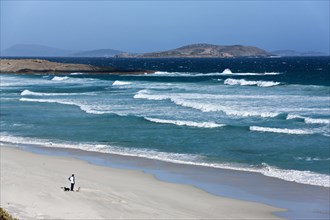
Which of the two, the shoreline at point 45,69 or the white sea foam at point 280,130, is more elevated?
the shoreline at point 45,69

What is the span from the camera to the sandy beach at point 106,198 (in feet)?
39.4

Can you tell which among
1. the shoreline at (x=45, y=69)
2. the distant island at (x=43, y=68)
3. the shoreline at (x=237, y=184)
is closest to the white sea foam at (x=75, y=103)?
the shoreline at (x=237, y=184)

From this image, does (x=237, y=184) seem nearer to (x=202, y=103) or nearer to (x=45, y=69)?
(x=202, y=103)

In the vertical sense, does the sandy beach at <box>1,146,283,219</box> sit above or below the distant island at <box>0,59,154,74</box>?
below

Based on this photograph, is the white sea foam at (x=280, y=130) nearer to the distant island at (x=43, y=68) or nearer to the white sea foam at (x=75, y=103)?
the white sea foam at (x=75, y=103)

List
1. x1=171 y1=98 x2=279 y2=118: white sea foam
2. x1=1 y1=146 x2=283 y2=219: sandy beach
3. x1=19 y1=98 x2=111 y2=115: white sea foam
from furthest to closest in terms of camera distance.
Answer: x1=19 y1=98 x2=111 y2=115: white sea foam, x1=171 y1=98 x2=279 y2=118: white sea foam, x1=1 y1=146 x2=283 y2=219: sandy beach

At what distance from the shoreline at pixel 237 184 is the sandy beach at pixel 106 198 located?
444 mm

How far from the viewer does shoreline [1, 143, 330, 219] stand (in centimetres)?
1340

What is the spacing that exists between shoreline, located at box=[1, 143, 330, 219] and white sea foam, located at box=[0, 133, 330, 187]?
38 centimetres

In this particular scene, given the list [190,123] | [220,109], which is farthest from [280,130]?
[220,109]

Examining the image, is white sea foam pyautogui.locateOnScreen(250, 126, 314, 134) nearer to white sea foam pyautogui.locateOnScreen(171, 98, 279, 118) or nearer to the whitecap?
the whitecap

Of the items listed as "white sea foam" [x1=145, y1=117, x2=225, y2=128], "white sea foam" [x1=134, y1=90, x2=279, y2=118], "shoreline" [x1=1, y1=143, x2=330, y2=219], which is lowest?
"shoreline" [x1=1, y1=143, x2=330, y2=219]

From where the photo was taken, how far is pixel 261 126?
24828 mm

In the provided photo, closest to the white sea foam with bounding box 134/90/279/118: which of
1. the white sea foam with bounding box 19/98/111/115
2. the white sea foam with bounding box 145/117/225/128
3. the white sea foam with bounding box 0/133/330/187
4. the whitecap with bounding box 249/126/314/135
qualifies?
the white sea foam with bounding box 145/117/225/128
